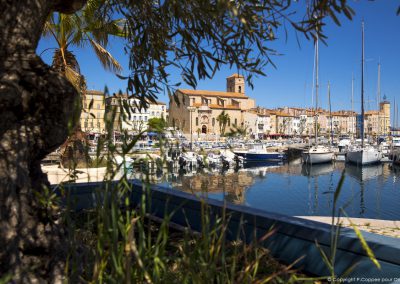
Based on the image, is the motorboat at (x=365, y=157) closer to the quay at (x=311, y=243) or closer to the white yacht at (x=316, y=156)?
the white yacht at (x=316, y=156)

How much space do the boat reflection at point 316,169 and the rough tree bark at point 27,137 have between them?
2827 centimetres

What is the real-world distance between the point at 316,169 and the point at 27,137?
32.7 metres

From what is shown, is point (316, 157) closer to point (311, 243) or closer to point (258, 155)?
point (258, 155)

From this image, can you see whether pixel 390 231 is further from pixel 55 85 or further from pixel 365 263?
pixel 55 85

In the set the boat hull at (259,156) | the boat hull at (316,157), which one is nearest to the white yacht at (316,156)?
the boat hull at (316,157)

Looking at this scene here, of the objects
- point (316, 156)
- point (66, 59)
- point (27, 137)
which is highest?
point (66, 59)

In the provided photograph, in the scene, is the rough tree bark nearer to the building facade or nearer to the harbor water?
the building facade

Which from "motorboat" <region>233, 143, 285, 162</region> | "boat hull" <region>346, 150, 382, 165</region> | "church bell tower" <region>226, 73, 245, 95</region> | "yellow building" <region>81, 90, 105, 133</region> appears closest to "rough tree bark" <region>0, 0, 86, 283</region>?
"yellow building" <region>81, 90, 105, 133</region>

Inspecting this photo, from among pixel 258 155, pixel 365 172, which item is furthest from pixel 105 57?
pixel 258 155

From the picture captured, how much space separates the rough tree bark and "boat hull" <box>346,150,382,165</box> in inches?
1371

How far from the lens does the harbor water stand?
49.6 ft

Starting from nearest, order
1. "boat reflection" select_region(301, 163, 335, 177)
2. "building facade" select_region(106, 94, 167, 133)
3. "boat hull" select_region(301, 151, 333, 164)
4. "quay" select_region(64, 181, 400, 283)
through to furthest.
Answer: "building facade" select_region(106, 94, 167, 133), "quay" select_region(64, 181, 400, 283), "boat reflection" select_region(301, 163, 335, 177), "boat hull" select_region(301, 151, 333, 164)

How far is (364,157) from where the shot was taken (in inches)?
1282

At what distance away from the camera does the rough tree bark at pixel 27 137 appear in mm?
1658
